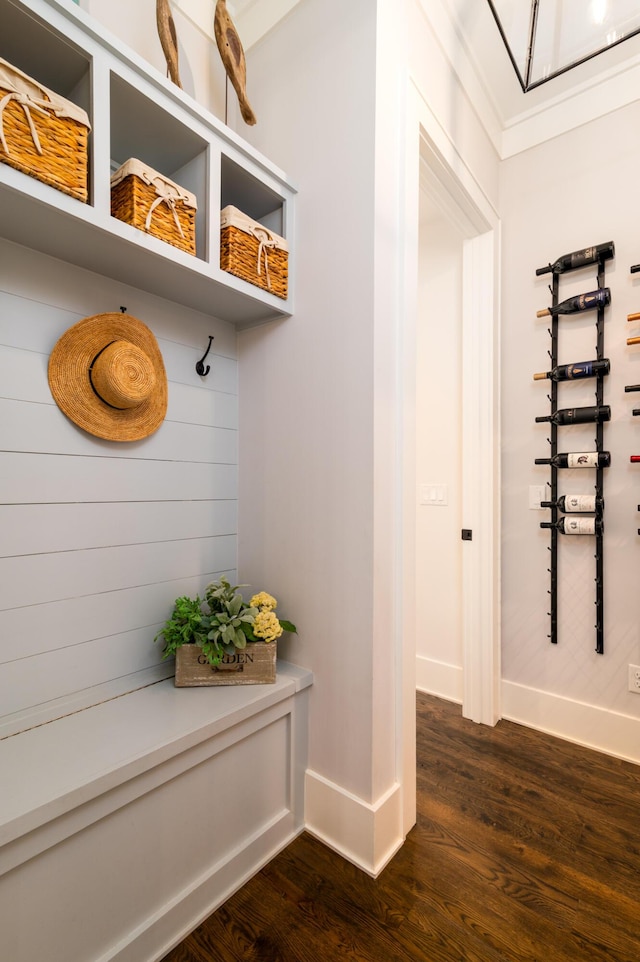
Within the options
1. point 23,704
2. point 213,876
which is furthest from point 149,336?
point 213,876

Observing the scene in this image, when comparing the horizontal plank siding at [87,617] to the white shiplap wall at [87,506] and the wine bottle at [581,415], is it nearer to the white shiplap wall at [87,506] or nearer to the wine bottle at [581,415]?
the white shiplap wall at [87,506]

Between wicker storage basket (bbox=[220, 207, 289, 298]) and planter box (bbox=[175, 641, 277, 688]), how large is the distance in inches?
44.4

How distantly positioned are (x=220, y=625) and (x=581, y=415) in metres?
1.72

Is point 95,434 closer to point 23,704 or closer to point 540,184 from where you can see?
point 23,704

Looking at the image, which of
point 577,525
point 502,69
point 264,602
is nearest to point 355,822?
point 264,602

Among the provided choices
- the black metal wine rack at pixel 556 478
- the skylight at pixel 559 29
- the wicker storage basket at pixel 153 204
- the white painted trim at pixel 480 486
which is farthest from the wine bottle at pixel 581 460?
the wicker storage basket at pixel 153 204

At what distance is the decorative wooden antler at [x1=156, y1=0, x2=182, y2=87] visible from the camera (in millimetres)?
1318

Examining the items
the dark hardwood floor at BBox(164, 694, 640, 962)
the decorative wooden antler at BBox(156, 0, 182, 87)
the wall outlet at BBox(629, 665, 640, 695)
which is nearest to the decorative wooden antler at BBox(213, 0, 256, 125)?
the decorative wooden antler at BBox(156, 0, 182, 87)

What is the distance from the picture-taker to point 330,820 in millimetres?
1424

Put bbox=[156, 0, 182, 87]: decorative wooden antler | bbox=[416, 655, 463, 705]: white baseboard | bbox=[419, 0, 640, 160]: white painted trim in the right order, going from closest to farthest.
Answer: bbox=[156, 0, 182, 87]: decorative wooden antler, bbox=[419, 0, 640, 160]: white painted trim, bbox=[416, 655, 463, 705]: white baseboard

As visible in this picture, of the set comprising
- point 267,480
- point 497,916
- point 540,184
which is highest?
point 540,184

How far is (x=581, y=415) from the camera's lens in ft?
6.59

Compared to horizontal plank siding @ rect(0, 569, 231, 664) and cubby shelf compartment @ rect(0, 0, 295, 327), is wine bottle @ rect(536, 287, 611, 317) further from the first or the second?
horizontal plank siding @ rect(0, 569, 231, 664)

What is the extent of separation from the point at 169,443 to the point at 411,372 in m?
0.82
